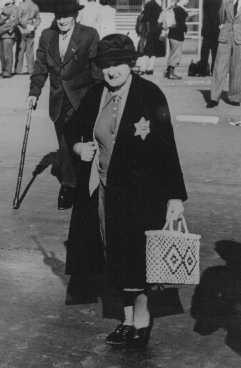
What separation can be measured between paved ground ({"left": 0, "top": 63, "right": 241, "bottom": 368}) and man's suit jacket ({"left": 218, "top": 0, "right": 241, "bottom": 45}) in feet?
9.21

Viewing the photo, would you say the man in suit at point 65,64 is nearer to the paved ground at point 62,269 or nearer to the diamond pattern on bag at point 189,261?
the paved ground at point 62,269

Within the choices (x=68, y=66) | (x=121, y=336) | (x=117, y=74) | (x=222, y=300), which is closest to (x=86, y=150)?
(x=117, y=74)

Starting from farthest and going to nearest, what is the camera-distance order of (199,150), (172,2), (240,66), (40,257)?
(172,2), (240,66), (199,150), (40,257)

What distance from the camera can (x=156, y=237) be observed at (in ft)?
16.1

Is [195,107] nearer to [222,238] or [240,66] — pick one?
[240,66]

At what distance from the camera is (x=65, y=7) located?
8.22m

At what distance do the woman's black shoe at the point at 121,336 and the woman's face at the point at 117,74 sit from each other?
1.40m

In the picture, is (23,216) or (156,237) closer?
(156,237)

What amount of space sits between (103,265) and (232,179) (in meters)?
5.11

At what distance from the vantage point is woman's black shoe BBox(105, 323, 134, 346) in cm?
516

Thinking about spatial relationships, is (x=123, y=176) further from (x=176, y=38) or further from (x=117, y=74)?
(x=176, y=38)

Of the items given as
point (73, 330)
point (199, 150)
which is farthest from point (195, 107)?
point (73, 330)

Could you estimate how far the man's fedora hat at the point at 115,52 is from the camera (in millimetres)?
4875

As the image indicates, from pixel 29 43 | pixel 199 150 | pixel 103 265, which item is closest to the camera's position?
pixel 103 265
